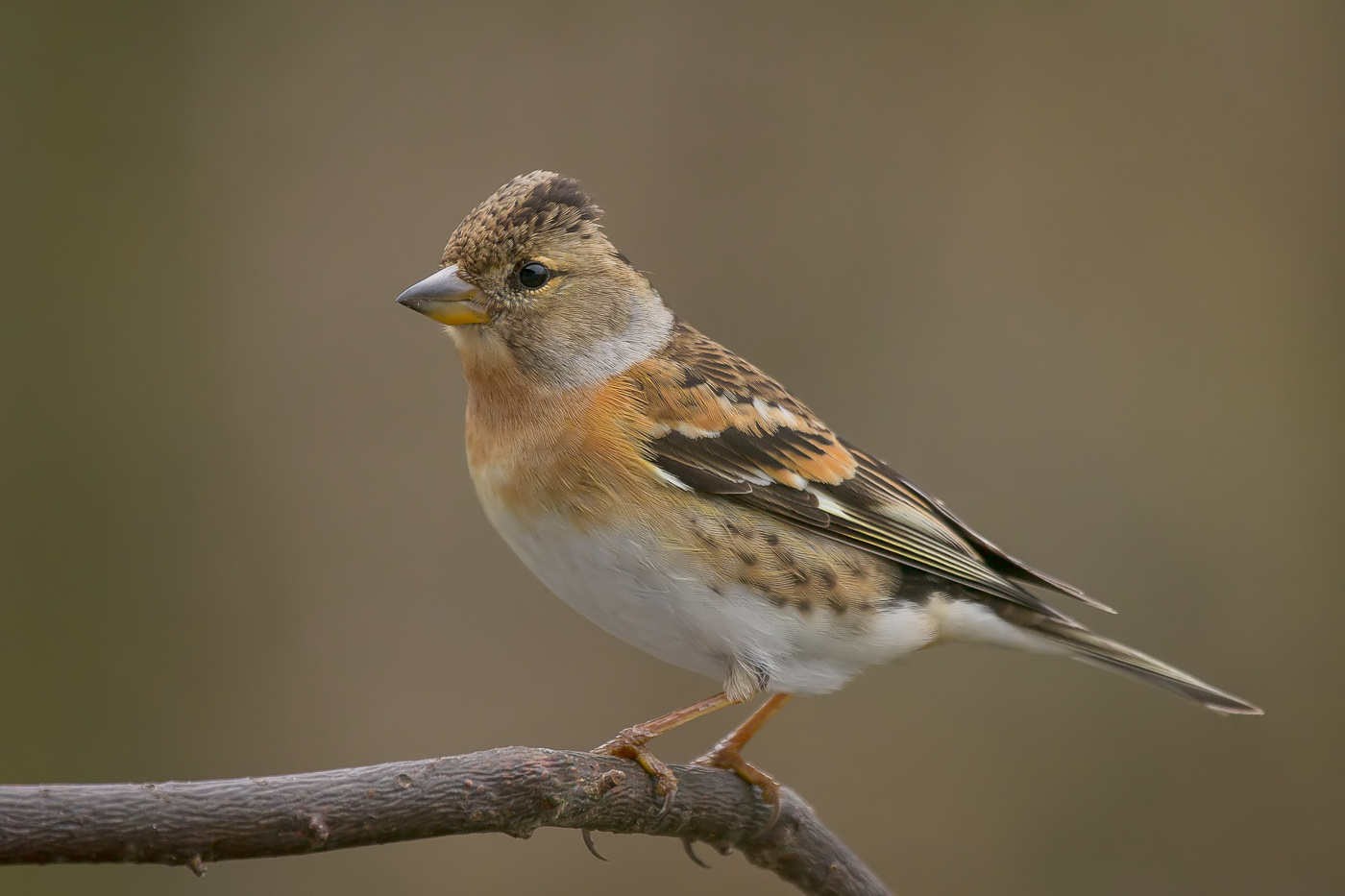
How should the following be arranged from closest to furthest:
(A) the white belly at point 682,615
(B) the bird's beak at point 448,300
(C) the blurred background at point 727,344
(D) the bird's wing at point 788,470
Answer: (A) the white belly at point 682,615 < (B) the bird's beak at point 448,300 < (D) the bird's wing at point 788,470 < (C) the blurred background at point 727,344

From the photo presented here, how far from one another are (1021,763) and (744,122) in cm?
307

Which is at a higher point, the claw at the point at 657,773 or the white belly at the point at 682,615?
the white belly at the point at 682,615

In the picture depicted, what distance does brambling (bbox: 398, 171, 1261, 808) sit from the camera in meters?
2.76

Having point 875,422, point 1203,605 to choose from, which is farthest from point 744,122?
point 1203,605

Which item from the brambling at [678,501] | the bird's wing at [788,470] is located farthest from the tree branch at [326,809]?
the bird's wing at [788,470]

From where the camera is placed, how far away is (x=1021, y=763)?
17.0ft

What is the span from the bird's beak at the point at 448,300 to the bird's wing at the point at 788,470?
440 mm

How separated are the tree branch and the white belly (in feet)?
1.19

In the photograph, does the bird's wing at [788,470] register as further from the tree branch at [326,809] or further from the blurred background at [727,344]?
the blurred background at [727,344]

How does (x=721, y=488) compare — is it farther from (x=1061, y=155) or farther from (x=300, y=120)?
(x=1061, y=155)

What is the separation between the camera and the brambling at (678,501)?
2764 mm

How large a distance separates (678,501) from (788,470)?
409mm

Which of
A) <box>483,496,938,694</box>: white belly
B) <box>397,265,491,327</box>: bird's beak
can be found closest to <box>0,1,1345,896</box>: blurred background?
<box>483,496,938,694</box>: white belly

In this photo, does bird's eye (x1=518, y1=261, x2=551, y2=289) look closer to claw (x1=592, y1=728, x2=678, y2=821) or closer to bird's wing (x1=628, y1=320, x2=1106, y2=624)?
bird's wing (x1=628, y1=320, x2=1106, y2=624)
